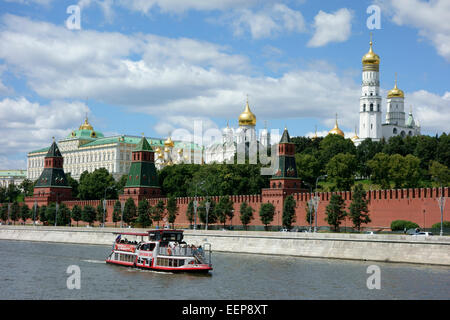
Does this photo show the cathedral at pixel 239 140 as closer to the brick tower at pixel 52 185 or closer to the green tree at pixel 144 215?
the brick tower at pixel 52 185

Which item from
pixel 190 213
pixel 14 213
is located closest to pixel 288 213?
pixel 190 213

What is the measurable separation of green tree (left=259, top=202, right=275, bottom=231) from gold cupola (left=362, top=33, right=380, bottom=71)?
56.0 metres

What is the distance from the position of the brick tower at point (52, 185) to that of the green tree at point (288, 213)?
1616 inches

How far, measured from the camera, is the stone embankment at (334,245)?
38.4 metres

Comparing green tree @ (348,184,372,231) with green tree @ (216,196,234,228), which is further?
green tree @ (216,196,234,228)

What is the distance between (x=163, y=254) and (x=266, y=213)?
25.0 metres

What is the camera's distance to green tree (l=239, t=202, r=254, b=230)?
6375 cm

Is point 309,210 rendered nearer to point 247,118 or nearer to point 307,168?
point 307,168

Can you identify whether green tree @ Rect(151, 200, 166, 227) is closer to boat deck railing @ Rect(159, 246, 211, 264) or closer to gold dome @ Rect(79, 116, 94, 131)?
boat deck railing @ Rect(159, 246, 211, 264)

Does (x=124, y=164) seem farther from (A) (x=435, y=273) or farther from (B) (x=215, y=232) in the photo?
(A) (x=435, y=273)

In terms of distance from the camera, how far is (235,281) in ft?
108

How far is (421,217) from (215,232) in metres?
15.9

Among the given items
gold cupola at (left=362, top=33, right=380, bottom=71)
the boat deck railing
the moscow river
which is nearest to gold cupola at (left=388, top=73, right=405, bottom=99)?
gold cupola at (left=362, top=33, right=380, bottom=71)

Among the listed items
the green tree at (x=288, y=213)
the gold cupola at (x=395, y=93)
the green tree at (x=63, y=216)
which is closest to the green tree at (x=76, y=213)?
the green tree at (x=63, y=216)
